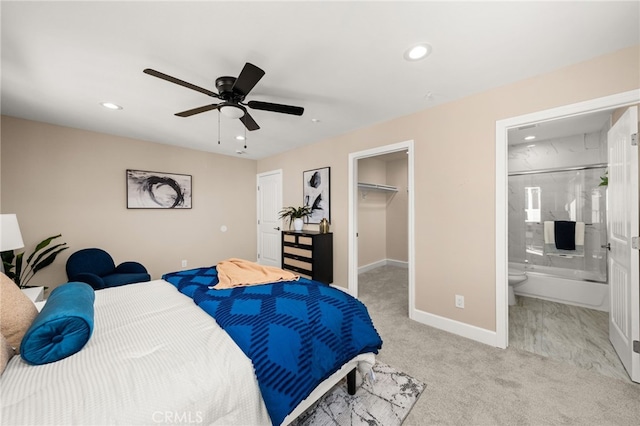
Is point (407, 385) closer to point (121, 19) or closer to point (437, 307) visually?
point (437, 307)

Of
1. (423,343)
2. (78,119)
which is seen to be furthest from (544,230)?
(78,119)

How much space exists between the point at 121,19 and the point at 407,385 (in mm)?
3096

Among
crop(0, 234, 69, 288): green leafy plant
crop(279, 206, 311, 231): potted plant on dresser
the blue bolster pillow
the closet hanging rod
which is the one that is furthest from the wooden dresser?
the closet hanging rod

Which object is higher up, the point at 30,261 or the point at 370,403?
the point at 30,261

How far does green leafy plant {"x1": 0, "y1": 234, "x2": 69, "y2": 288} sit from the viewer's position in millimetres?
2715

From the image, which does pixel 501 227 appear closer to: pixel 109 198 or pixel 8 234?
pixel 8 234

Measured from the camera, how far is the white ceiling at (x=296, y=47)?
1423 mm

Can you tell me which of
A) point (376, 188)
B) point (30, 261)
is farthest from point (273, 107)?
point (30, 261)

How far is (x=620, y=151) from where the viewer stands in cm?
204

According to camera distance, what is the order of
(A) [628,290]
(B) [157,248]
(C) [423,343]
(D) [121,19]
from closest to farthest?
(D) [121,19], (A) [628,290], (C) [423,343], (B) [157,248]

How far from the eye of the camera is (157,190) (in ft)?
13.2

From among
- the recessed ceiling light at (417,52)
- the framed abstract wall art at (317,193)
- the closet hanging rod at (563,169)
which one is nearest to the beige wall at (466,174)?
the recessed ceiling light at (417,52)

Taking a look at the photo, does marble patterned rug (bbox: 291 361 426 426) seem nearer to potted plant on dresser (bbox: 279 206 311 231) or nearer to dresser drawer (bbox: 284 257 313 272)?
dresser drawer (bbox: 284 257 313 272)

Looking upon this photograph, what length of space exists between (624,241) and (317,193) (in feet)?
10.8
